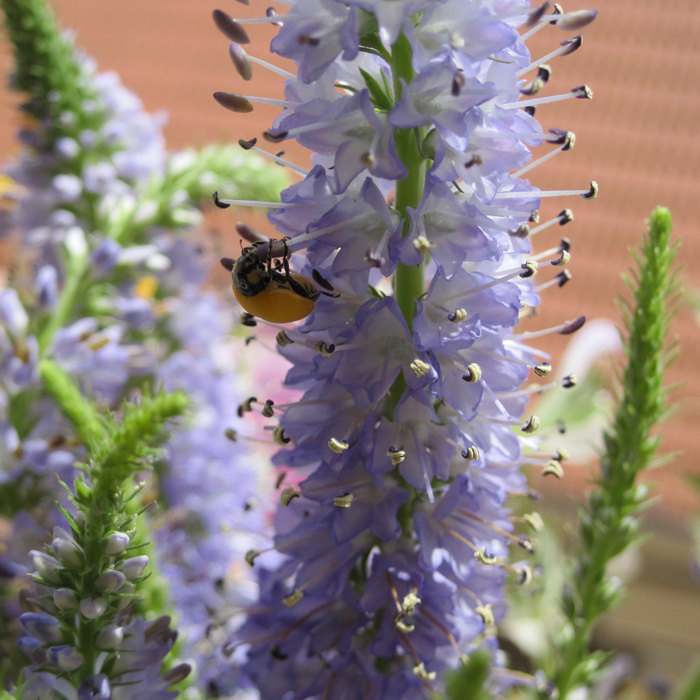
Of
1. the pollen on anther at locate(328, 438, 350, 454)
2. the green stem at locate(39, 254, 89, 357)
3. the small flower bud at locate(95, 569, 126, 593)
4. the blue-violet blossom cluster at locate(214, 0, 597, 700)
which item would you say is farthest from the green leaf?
the green stem at locate(39, 254, 89, 357)

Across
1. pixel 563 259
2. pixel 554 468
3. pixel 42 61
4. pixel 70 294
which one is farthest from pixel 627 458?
pixel 42 61

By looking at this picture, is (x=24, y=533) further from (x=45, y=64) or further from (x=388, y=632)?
(x=45, y=64)

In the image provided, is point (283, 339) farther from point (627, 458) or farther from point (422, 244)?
point (627, 458)

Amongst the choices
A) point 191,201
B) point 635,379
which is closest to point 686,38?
point 191,201

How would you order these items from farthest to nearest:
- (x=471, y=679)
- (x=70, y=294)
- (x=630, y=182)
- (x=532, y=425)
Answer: (x=630, y=182) → (x=70, y=294) → (x=532, y=425) → (x=471, y=679)

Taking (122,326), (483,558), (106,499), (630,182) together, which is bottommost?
(630,182)

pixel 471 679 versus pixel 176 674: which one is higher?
pixel 471 679

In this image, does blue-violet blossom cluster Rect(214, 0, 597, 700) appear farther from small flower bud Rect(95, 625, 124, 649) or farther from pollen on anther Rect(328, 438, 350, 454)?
small flower bud Rect(95, 625, 124, 649)
